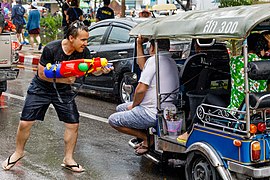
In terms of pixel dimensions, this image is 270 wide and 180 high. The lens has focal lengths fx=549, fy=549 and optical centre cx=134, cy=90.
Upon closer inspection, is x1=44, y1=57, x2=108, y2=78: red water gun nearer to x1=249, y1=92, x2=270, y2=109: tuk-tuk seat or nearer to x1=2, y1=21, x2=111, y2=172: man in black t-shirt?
x1=2, y1=21, x2=111, y2=172: man in black t-shirt

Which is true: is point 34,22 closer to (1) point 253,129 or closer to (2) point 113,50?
(2) point 113,50

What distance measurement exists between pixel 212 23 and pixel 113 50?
5.54 metres

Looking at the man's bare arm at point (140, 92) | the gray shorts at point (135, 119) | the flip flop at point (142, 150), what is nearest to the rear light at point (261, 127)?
the gray shorts at point (135, 119)

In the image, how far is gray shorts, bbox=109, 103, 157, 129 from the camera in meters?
6.16


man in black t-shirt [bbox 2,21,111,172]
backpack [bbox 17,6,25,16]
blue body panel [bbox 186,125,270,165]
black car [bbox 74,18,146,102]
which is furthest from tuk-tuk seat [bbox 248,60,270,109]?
backpack [bbox 17,6,25,16]

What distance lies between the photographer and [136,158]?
691 cm

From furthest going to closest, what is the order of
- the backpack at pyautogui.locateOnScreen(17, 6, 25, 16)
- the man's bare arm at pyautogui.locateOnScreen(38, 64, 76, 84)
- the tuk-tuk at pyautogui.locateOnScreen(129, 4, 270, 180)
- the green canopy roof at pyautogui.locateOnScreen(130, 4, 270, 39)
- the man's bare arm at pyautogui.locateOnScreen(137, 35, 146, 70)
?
1. the backpack at pyautogui.locateOnScreen(17, 6, 25, 16)
2. the man's bare arm at pyautogui.locateOnScreen(137, 35, 146, 70)
3. the man's bare arm at pyautogui.locateOnScreen(38, 64, 76, 84)
4. the tuk-tuk at pyautogui.locateOnScreen(129, 4, 270, 180)
5. the green canopy roof at pyautogui.locateOnScreen(130, 4, 270, 39)

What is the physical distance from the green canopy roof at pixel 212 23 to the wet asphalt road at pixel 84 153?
161cm

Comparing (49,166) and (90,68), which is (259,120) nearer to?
(90,68)

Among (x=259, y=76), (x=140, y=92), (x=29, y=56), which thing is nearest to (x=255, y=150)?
(x=259, y=76)

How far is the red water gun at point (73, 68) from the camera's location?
5816 millimetres

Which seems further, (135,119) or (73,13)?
(73,13)

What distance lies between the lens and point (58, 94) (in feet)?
20.7

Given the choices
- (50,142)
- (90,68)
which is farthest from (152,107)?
(50,142)
